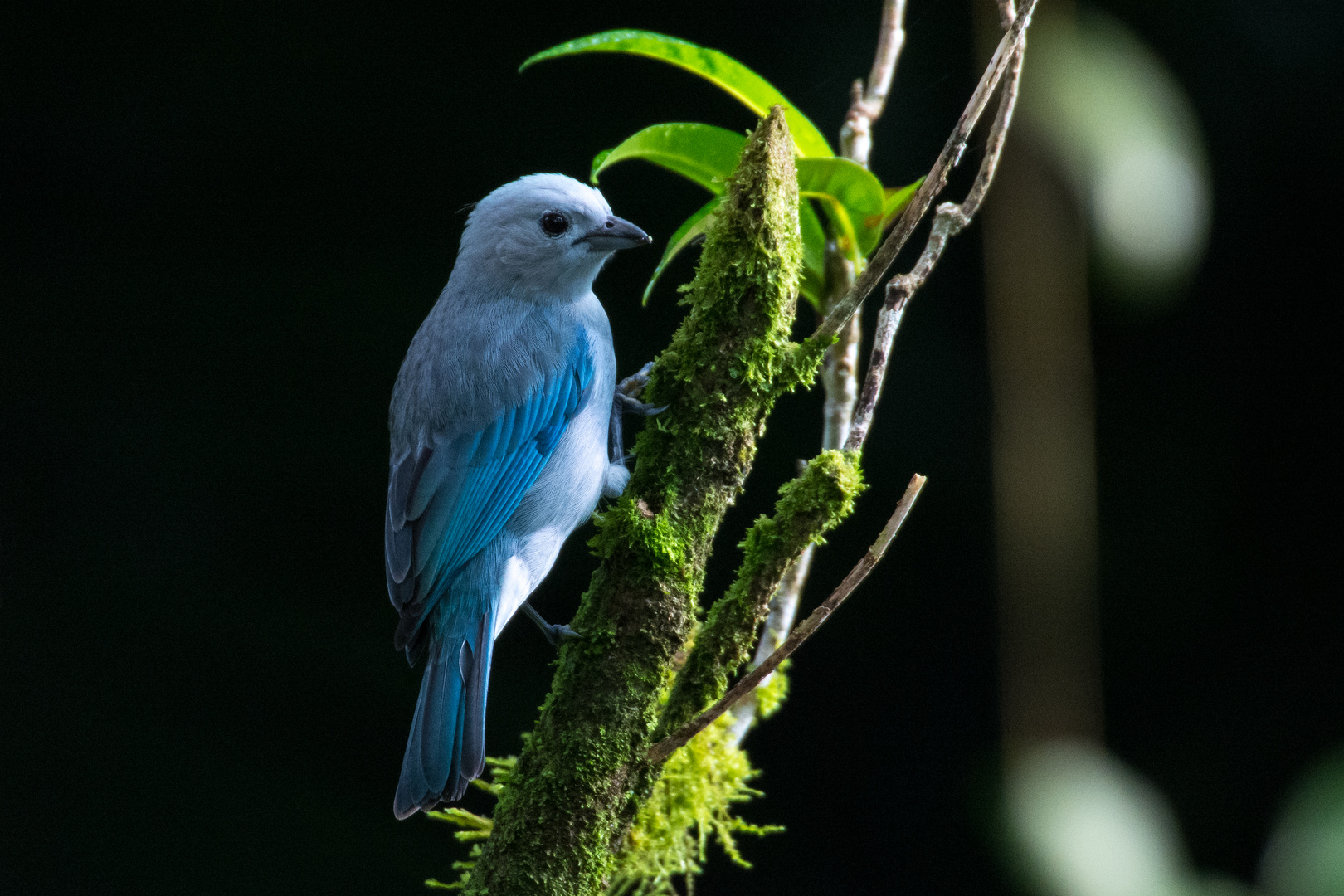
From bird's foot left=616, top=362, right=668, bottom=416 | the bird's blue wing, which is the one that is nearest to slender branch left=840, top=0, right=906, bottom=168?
bird's foot left=616, top=362, right=668, bottom=416

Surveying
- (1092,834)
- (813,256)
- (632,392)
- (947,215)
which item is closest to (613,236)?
(632,392)

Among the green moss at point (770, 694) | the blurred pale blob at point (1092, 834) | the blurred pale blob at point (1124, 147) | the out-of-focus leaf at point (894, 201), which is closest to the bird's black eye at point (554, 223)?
the out-of-focus leaf at point (894, 201)

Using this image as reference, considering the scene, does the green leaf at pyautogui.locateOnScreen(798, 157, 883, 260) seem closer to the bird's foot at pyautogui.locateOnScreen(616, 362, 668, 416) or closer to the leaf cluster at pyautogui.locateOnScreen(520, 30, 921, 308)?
the leaf cluster at pyautogui.locateOnScreen(520, 30, 921, 308)

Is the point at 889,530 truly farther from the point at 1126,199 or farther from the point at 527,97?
the point at 527,97

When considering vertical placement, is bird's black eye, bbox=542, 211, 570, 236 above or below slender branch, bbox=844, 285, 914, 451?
above

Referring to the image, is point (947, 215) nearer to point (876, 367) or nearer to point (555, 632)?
point (876, 367)

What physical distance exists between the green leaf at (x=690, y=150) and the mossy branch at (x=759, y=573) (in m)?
0.64

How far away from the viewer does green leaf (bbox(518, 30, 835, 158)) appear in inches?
78.3

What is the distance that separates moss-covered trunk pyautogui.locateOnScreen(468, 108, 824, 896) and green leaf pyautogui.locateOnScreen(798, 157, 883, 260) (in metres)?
0.21

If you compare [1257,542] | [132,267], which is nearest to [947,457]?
[1257,542]

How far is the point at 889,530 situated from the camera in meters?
1.63

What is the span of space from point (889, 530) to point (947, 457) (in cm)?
231

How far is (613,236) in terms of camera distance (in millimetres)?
2518

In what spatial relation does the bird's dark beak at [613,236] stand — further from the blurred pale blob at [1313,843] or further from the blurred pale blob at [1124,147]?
the blurred pale blob at [1313,843]
